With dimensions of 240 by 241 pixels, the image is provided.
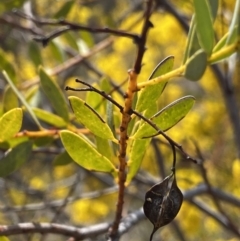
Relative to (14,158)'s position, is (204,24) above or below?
above

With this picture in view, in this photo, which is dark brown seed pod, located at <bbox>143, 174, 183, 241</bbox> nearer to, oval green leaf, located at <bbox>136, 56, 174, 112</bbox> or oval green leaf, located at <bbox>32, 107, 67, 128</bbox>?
oval green leaf, located at <bbox>136, 56, 174, 112</bbox>

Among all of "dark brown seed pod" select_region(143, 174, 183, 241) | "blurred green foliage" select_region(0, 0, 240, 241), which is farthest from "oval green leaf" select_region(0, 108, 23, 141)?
"dark brown seed pod" select_region(143, 174, 183, 241)

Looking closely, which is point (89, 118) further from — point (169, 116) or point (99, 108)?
point (99, 108)

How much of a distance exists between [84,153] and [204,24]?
0.12 meters

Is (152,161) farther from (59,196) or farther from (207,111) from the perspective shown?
(59,196)

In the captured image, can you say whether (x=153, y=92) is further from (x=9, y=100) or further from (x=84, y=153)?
(x=9, y=100)

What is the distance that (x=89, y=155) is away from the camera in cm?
39

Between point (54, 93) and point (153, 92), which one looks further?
point (54, 93)

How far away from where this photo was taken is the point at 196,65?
0.35 m

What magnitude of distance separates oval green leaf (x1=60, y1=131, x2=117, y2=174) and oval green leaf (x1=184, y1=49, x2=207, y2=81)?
85 millimetres

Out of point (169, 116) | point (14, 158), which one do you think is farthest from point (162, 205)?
point (14, 158)

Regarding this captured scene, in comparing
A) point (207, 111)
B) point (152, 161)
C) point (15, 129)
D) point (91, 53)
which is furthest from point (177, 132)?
point (15, 129)

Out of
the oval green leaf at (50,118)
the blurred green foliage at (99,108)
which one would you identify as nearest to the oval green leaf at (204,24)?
the blurred green foliage at (99,108)

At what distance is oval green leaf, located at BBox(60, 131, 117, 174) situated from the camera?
0.37 metres
